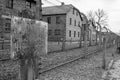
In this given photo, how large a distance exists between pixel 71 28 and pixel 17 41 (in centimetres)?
2687

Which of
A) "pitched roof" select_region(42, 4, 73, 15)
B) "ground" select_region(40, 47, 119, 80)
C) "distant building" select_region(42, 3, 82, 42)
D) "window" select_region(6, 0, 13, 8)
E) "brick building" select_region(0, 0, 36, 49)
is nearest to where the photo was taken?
"ground" select_region(40, 47, 119, 80)

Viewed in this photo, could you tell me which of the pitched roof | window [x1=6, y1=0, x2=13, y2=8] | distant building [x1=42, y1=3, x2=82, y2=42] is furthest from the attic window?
the pitched roof

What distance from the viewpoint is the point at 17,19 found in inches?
85.5

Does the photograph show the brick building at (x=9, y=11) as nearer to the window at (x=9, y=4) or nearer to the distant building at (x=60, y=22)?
the window at (x=9, y=4)

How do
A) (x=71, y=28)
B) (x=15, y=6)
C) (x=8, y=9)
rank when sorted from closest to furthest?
(x=8, y=9) → (x=15, y=6) → (x=71, y=28)

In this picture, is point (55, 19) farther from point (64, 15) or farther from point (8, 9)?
point (8, 9)

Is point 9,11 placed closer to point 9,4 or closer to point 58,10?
point 9,4

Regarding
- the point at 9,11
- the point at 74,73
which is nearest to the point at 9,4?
the point at 9,11

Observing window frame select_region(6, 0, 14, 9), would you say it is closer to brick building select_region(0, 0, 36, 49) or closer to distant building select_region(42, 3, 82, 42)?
brick building select_region(0, 0, 36, 49)

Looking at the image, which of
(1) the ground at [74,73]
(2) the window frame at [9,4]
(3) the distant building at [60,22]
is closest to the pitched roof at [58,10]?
(3) the distant building at [60,22]

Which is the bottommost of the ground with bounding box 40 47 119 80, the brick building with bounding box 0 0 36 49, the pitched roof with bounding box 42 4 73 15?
the ground with bounding box 40 47 119 80

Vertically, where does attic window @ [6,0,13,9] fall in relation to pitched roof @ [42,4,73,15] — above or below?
below

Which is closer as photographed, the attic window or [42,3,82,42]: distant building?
the attic window

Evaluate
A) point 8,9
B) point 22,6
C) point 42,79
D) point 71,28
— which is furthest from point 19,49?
point 71,28
